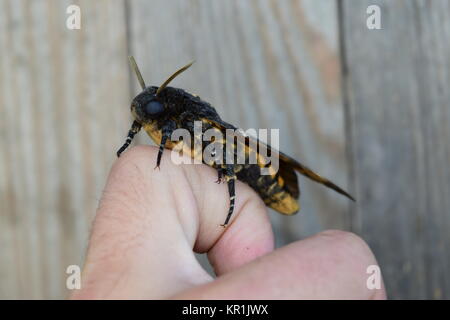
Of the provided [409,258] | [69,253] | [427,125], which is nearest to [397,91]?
[427,125]

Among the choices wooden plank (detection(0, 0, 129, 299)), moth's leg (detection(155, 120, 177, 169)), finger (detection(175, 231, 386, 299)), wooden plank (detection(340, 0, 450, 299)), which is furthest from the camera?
wooden plank (detection(340, 0, 450, 299))

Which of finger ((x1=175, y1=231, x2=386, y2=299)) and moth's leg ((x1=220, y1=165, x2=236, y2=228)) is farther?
moth's leg ((x1=220, y1=165, x2=236, y2=228))

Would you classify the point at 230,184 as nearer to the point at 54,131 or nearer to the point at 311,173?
the point at 311,173

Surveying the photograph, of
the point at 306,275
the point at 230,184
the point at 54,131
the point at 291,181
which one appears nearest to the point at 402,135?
the point at 291,181

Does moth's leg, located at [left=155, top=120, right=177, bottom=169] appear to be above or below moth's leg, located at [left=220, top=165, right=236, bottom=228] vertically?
above

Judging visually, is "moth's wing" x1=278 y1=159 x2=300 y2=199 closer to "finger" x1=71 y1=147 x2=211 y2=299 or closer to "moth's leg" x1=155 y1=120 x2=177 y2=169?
"moth's leg" x1=155 y1=120 x2=177 y2=169

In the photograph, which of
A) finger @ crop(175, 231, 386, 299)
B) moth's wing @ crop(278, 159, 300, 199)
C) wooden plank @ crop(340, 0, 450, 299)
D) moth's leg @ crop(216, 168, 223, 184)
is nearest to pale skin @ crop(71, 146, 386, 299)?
finger @ crop(175, 231, 386, 299)
